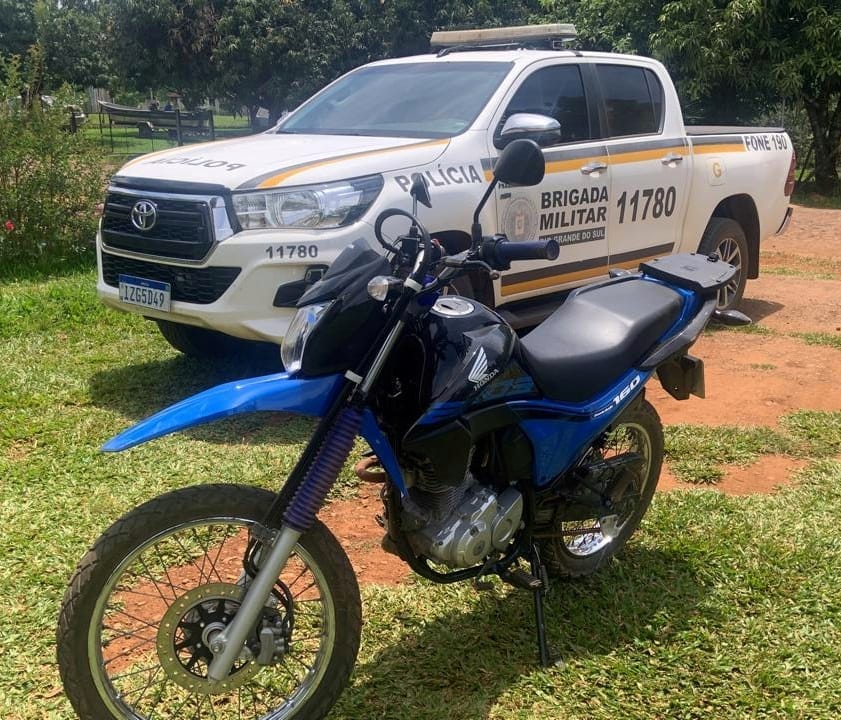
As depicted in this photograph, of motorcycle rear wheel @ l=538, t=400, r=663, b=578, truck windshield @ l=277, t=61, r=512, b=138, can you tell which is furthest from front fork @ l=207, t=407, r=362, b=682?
truck windshield @ l=277, t=61, r=512, b=138

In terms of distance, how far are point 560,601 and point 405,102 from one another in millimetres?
3319

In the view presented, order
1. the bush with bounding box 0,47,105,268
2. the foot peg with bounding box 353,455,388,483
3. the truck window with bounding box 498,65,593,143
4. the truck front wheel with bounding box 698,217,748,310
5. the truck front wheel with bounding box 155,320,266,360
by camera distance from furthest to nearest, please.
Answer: the bush with bounding box 0,47,105,268
the truck front wheel with bounding box 698,217,748,310
the truck front wheel with bounding box 155,320,266,360
the truck window with bounding box 498,65,593,143
the foot peg with bounding box 353,455,388,483

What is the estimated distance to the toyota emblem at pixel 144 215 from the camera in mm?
4500

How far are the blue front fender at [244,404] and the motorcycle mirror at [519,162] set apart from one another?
0.68 meters

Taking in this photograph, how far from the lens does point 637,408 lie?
3264mm

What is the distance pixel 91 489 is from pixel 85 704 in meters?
1.75

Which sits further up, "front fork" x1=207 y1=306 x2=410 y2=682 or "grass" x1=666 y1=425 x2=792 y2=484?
"front fork" x1=207 y1=306 x2=410 y2=682

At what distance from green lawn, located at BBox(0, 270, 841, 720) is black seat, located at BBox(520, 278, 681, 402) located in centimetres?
85

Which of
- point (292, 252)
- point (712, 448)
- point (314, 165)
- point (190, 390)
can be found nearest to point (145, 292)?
point (190, 390)

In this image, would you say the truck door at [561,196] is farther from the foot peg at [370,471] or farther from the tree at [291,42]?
the tree at [291,42]

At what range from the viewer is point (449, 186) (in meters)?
4.72

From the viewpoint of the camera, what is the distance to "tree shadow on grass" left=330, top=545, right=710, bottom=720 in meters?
2.67

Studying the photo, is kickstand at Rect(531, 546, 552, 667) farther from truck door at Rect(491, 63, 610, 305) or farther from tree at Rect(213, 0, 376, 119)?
tree at Rect(213, 0, 376, 119)

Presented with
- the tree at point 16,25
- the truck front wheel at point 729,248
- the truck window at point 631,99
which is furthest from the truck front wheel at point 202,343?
the tree at point 16,25
